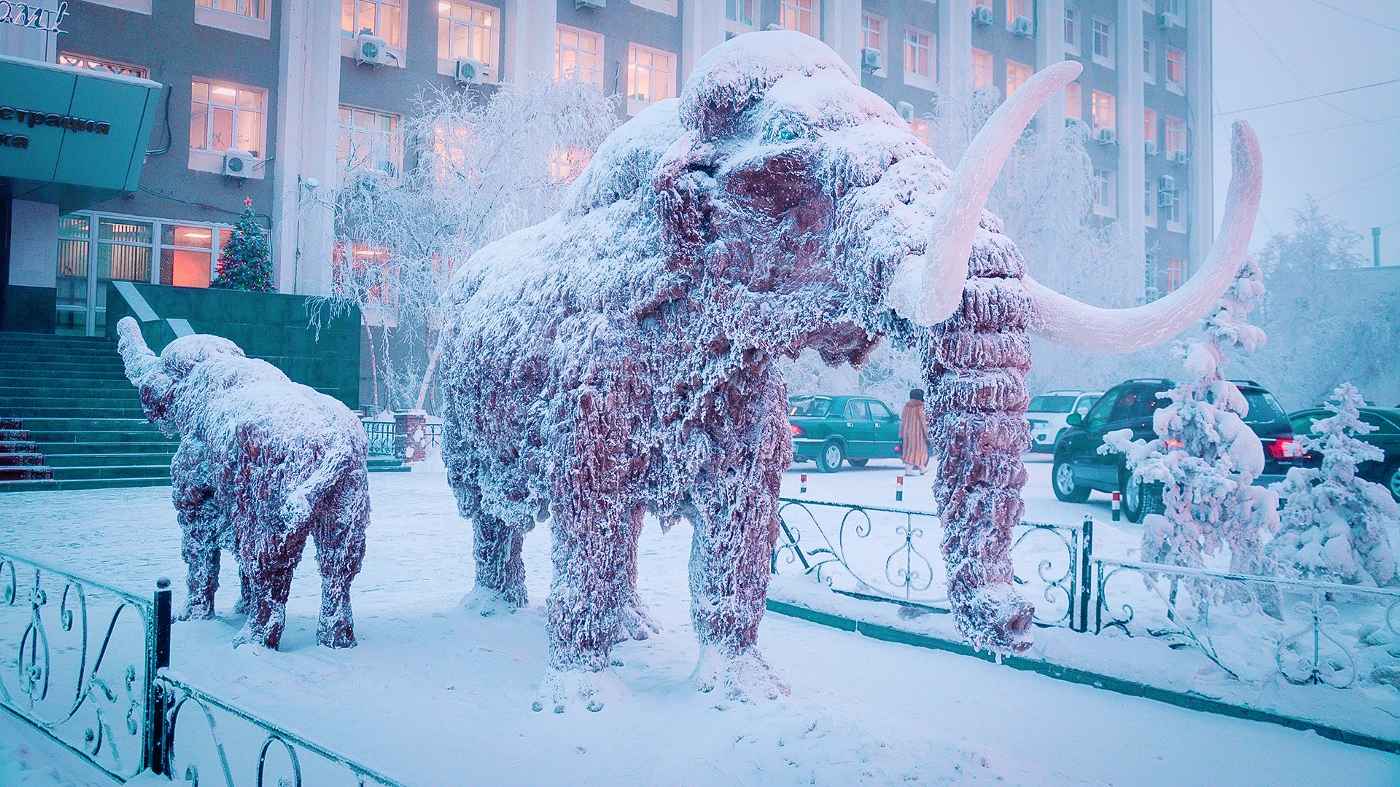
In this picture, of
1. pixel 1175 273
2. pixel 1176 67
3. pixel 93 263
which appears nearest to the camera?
pixel 1176 67

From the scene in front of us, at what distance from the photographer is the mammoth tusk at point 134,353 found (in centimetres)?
484

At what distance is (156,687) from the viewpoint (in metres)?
2.92

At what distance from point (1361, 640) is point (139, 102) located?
15.6 m

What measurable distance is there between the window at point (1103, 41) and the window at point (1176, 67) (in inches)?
25.7

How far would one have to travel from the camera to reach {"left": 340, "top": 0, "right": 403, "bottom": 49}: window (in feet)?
54.9

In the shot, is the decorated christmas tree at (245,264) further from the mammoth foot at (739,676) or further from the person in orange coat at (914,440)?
the mammoth foot at (739,676)

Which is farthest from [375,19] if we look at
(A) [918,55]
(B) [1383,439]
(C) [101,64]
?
(B) [1383,439]

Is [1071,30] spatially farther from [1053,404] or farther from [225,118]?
[225,118]

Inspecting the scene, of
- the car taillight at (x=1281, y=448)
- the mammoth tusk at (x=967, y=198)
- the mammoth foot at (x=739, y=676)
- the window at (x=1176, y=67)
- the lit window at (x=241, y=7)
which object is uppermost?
the lit window at (x=241, y=7)

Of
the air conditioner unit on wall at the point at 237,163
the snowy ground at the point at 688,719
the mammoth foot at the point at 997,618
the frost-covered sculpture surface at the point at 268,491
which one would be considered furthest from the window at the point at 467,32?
the mammoth foot at the point at 997,618

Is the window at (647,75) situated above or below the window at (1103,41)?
above

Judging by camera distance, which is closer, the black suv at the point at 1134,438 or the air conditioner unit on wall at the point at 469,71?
the black suv at the point at 1134,438

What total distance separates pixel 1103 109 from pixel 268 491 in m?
5.93

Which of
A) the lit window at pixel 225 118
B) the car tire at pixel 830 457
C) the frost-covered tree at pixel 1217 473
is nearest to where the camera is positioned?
the frost-covered tree at pixel 1217 473
